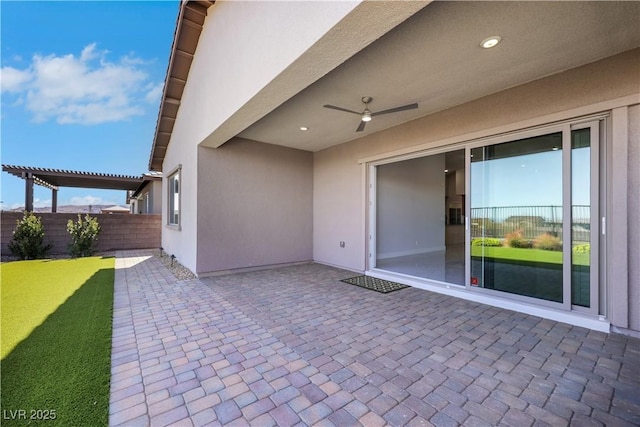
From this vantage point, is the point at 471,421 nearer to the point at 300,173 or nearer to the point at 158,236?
the point at 300,173

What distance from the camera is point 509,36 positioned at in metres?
2.55

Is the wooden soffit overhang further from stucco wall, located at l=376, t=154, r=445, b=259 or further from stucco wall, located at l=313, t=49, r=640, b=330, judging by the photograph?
stucco wall, located at l=376, t=154, r=445, b=259

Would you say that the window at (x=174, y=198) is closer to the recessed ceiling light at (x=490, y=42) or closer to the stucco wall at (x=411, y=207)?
the stucco wall at (x=411, y=207)

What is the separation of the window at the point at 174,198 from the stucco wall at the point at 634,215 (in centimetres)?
782

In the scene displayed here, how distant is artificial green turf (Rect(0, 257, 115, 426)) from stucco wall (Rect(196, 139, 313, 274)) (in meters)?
2.01

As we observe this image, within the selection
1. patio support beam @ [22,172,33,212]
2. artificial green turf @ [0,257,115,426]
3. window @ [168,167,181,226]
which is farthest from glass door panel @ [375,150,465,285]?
patio support beam @ [22,172,33,212]

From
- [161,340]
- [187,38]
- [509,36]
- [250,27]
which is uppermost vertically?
[187,38]

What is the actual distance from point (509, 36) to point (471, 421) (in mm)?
3228

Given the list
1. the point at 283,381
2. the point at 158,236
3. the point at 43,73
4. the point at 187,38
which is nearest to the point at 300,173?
the point at 187,38

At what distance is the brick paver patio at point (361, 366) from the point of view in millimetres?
1711

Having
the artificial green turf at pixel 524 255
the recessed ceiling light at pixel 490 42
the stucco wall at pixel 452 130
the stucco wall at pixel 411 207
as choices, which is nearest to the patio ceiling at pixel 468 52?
the recessed ceiling light at pixel 490 42

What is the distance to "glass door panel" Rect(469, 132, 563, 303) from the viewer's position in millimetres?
3352

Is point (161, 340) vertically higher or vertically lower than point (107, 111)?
lower

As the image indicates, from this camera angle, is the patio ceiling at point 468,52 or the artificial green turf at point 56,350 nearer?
the artificial green turf at point 56,350
